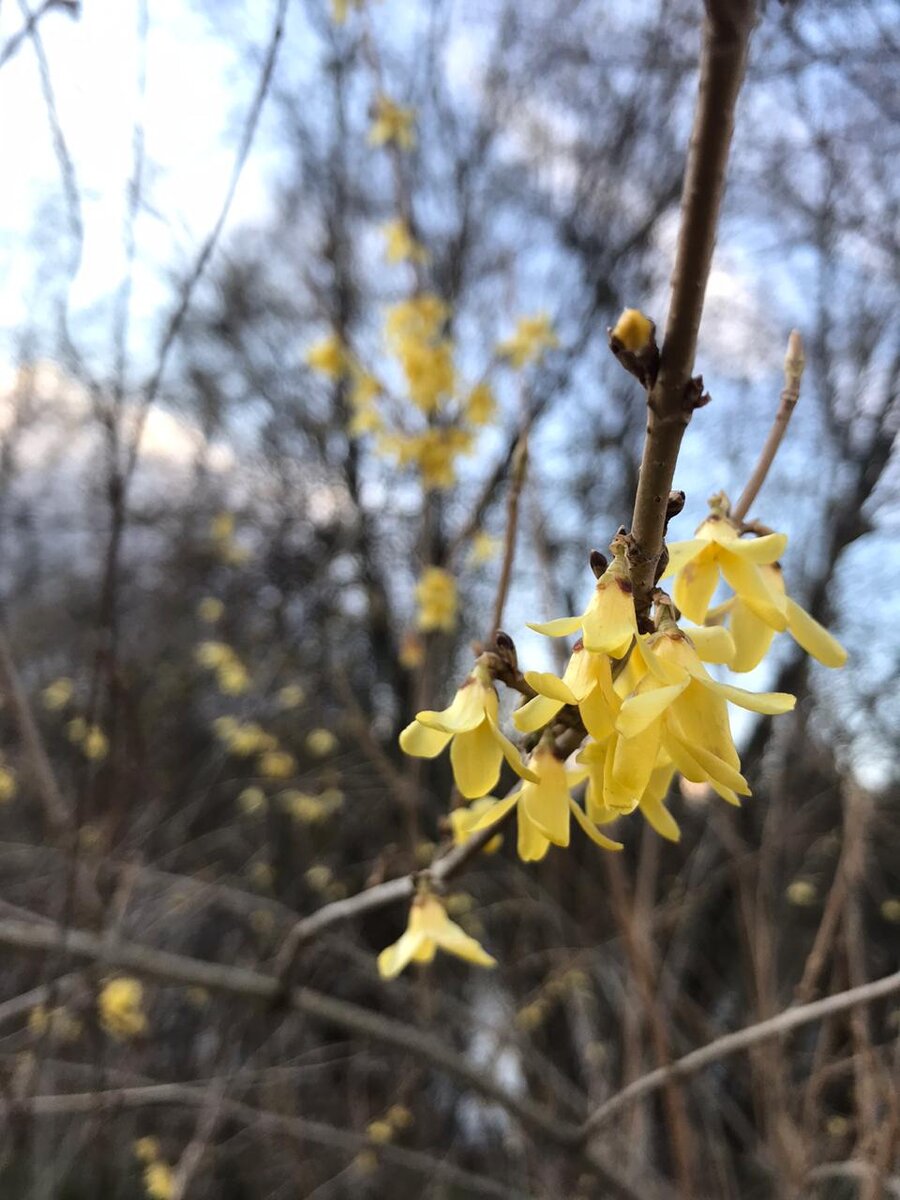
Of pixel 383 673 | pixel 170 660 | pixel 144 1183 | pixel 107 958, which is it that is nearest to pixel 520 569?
pixel 383 673

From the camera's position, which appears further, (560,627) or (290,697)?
(290,697)

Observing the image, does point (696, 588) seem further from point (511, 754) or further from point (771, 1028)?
point (771, 1028)

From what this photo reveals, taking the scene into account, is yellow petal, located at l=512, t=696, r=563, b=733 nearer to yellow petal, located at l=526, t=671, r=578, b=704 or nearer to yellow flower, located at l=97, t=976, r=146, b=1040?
yellow petal, located at l=526, t=671, r=578, b=704

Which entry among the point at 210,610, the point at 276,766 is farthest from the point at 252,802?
the point at 210,610

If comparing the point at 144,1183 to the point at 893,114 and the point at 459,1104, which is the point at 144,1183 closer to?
the point at 459,1104

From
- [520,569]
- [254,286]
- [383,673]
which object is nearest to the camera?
[520,569]

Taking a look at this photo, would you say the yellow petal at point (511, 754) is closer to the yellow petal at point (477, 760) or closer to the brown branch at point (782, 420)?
the yellow petal at point (477, 760)

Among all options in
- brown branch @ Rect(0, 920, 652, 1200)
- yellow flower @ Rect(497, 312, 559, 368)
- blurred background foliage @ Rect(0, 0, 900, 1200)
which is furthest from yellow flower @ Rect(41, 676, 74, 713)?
brown branch @ Rect(0, 920, 652, 1200)
